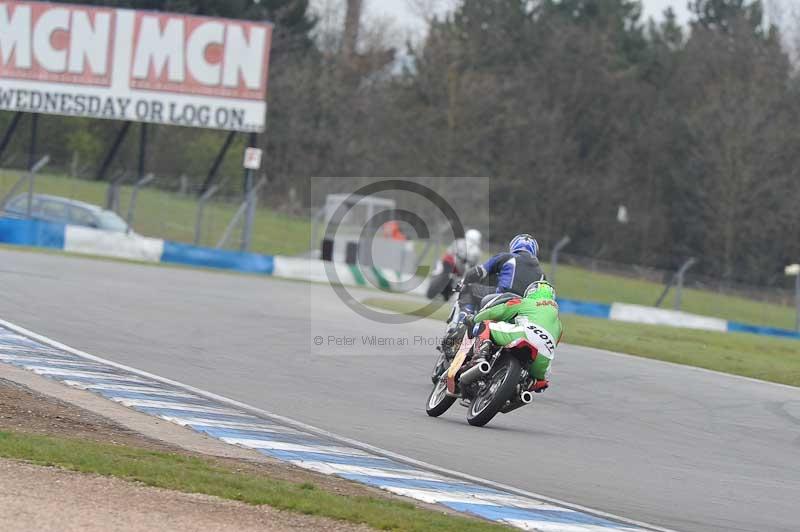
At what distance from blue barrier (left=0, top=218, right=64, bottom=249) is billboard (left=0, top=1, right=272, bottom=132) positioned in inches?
232

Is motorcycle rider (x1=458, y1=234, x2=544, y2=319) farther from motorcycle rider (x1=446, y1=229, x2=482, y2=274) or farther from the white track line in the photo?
motorcycle rider (x1=446, y1=229, x2=482, y2=274)

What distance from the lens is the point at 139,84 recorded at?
115 feet

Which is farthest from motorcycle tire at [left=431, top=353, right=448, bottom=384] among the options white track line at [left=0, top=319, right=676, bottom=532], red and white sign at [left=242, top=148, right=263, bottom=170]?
red and white sign at [left=242, top=148, right=263, bottom=170]

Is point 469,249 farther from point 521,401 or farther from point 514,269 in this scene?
point 521,401

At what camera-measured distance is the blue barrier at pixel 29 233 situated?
99.0 feet

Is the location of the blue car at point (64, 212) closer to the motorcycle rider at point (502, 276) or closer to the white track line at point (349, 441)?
the white track line at point (349, 441)

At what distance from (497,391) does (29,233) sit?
22265 mm

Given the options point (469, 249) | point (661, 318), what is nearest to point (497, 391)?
point (469, 249)

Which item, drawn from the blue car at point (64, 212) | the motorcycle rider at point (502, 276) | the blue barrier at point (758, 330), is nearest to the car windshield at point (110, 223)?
the blue car at point (64, 212)

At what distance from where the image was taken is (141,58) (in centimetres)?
3503

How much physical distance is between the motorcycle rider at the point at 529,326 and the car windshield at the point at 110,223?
72.7ft

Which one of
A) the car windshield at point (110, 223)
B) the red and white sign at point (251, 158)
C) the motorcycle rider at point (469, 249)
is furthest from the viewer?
the red and white sign at point (251, 158)

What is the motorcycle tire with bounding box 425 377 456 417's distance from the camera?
1077cm

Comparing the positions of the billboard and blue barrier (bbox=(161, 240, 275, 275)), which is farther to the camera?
the billboard
